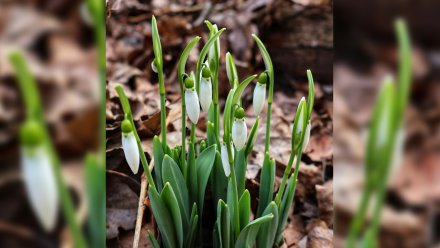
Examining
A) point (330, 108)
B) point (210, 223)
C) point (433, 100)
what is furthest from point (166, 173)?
point (433, 100)

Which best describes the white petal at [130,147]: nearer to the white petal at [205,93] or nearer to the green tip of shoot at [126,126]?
the green tip of shoot at [126,126]

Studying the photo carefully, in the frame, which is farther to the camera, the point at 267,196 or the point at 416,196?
the point at 267,196

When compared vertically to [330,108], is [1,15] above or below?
above

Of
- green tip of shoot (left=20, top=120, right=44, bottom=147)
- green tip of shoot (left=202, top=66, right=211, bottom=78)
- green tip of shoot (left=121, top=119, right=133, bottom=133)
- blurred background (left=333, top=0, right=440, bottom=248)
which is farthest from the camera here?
green tip of shoot (left=202, top=66, right=211, bottom=78)

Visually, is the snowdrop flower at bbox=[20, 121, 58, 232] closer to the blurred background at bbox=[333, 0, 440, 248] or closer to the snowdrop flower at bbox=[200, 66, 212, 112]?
the blurred background at bbox=[333, 0, 440, 248]

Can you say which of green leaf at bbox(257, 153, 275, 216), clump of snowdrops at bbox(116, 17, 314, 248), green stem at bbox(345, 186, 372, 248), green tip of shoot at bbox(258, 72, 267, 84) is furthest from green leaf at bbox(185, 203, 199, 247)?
green stem at bbox(345, 186, 372, 248)

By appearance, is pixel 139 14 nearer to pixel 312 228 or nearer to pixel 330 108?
pixel 330 108

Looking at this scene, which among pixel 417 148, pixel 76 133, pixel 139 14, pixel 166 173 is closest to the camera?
pixel 76 133
